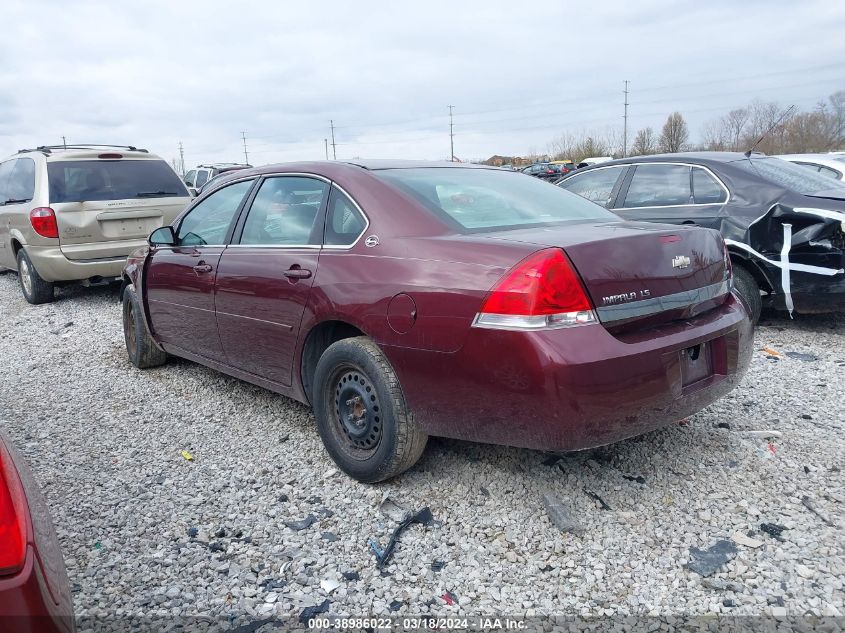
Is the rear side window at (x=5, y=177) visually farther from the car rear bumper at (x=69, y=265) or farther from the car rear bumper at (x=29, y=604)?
the car rear bumper at (x=29, y=604)

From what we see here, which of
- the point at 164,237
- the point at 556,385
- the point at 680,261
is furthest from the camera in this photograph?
the point at 164,237

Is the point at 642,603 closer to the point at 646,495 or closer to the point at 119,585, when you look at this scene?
the point at 646,495

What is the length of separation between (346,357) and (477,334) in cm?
79

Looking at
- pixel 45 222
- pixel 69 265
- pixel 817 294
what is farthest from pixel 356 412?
pixel 45 222

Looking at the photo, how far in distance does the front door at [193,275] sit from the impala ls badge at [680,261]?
2611 millimetres

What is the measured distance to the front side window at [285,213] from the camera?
11.7 feet

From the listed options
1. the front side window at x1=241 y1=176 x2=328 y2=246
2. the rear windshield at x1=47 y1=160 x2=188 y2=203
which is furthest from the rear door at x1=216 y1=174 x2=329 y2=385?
the rear windshield at x1=47 y1=160 x2=188 y2=203

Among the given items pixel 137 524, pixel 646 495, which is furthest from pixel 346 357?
Result: pixel 646 495

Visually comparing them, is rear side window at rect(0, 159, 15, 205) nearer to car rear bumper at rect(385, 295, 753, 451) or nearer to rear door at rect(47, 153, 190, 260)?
rear door at rect(47, 153, 190, 260)

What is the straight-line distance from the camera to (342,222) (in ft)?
11.1

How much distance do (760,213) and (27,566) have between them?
5672 millimetres

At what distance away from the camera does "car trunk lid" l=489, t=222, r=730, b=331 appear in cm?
260

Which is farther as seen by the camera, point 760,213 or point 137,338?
point 760,213

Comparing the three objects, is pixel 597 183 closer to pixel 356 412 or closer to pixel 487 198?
pixel 487 198
